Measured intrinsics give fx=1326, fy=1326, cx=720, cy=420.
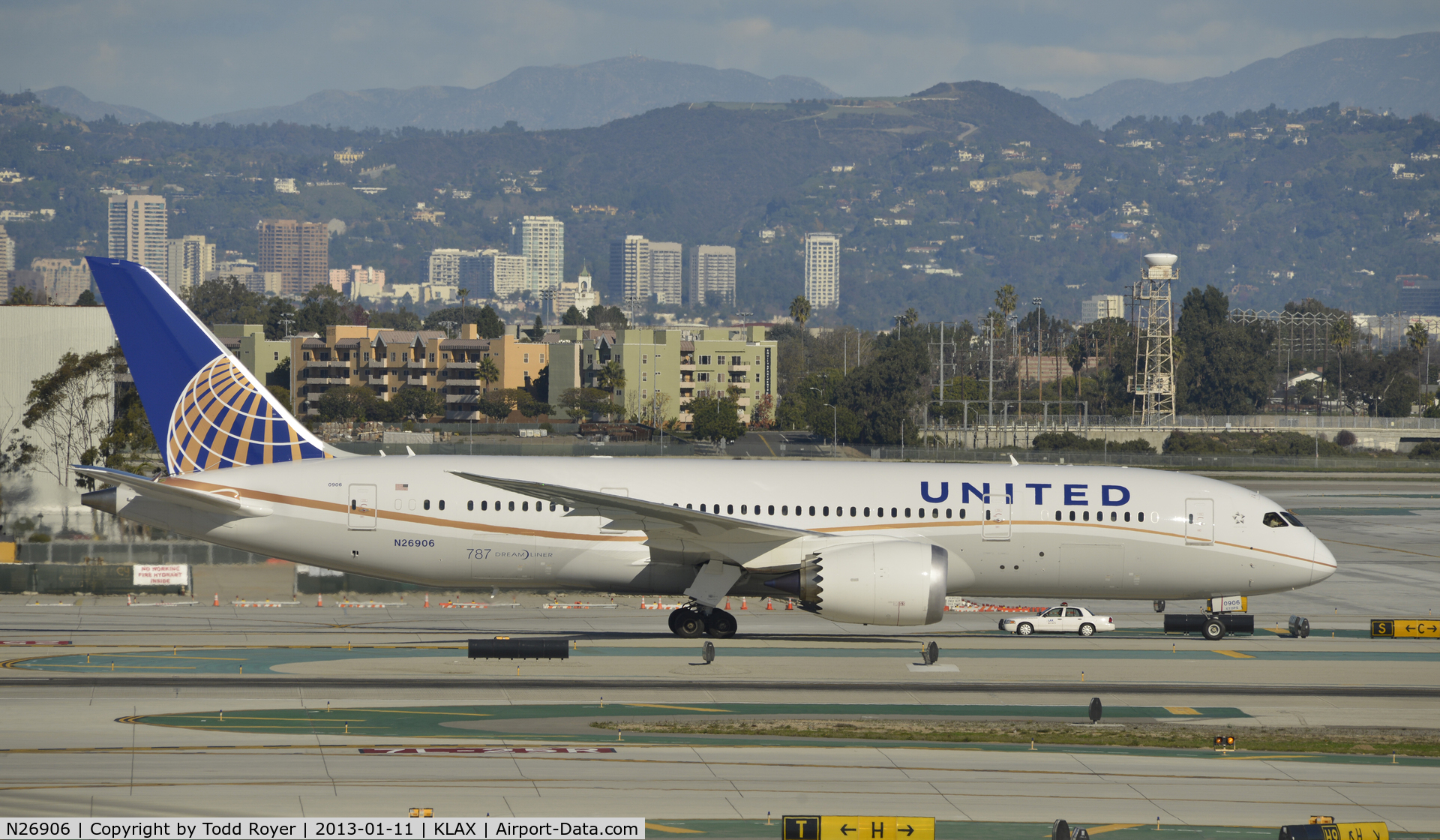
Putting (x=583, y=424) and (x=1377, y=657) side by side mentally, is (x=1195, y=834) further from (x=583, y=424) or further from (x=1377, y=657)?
(x=583, y=424)

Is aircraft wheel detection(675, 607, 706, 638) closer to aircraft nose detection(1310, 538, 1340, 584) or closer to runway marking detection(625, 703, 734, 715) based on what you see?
runway marking detection(625, 703, 734, 715)

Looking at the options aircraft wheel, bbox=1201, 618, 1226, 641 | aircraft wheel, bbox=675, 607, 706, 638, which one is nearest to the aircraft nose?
aircraft wheel, bbox=1201, 618, 1226, 641

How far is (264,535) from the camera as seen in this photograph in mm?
33812

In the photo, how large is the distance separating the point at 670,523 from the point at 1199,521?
14102 mm

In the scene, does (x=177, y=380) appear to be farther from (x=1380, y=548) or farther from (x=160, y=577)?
(x=1380, y=548)

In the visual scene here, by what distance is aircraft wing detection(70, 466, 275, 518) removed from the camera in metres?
31.8

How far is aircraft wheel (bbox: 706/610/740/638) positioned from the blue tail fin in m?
12.8

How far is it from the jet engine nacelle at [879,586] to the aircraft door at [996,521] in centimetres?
270

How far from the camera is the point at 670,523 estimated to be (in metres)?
33.0

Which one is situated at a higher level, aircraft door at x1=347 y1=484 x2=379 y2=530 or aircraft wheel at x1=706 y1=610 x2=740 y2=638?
aircraft door at x1=347 y1=484 x2=379 y2=530

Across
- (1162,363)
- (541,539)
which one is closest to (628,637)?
(541,539)

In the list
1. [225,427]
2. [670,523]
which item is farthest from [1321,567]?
[225,427]

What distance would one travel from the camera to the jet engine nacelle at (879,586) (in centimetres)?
3145

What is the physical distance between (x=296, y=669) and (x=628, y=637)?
30.5 ft
